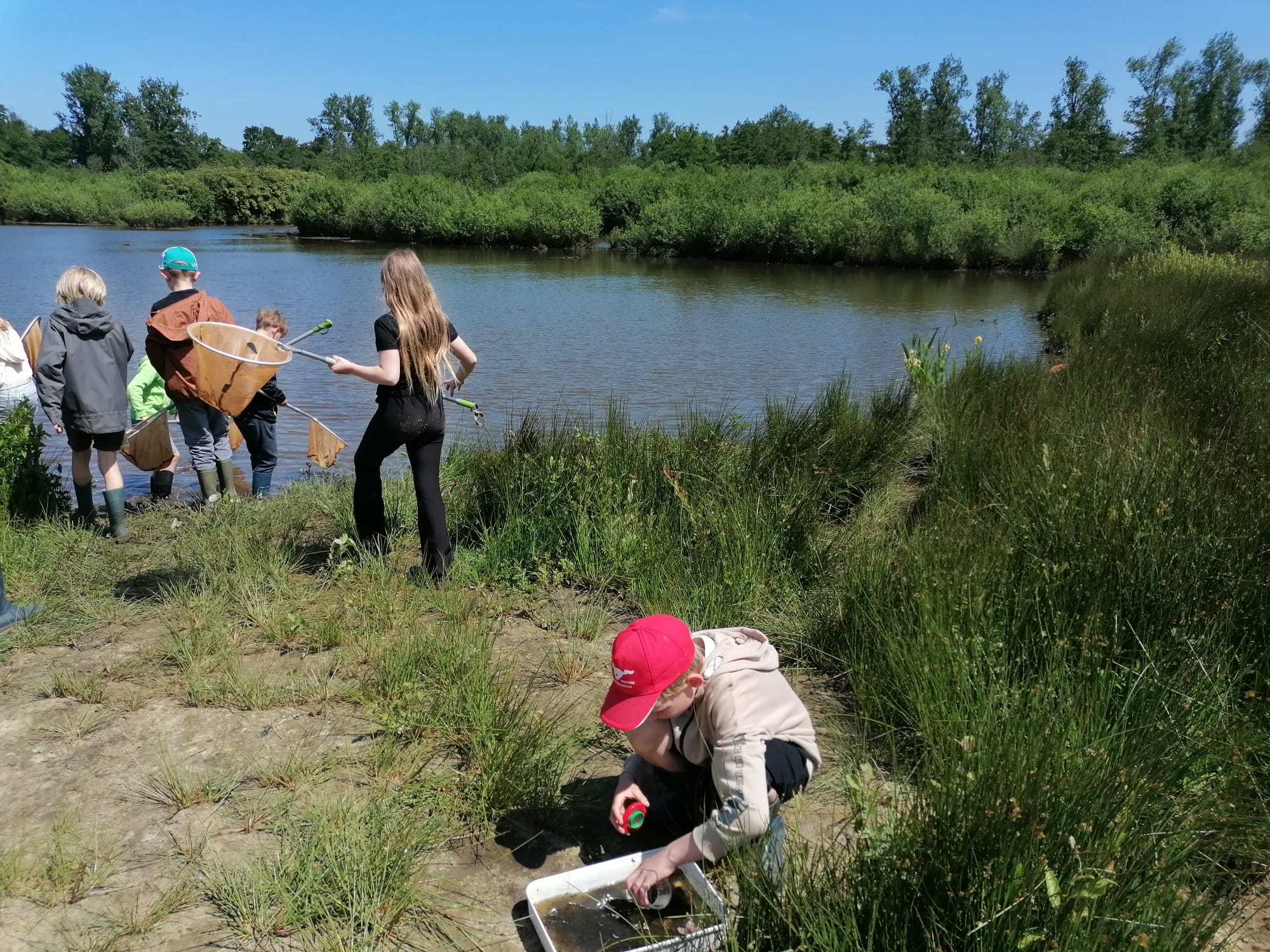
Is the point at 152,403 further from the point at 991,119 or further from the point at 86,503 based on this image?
the point at 991,119

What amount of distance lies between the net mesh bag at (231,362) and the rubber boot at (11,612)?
1.48m

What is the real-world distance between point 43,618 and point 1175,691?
4.88 m

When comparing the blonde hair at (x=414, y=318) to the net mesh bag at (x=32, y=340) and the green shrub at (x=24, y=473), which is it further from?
the net mesh bag at (x=32, y=340)

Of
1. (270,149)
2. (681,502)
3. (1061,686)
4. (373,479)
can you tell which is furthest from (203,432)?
(270,149)

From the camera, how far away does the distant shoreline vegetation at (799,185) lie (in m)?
39.4

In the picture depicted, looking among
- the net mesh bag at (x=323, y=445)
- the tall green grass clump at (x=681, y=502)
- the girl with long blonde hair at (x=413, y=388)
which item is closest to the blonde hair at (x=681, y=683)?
the tall green grass clump at (x=681, y=502)

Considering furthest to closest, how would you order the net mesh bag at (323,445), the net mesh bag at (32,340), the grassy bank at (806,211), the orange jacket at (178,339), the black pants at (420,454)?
1. the grassy bank at (806,211)
2. the net mesh bag at (323,445)
3. the net mesh bag at (32,340)
4. the orange jacket at (178,339)
5. the black pants at (420,454)

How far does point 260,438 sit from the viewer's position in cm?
722

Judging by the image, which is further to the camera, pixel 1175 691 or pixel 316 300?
pixel 316 300

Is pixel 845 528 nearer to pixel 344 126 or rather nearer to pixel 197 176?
pixel 197 176

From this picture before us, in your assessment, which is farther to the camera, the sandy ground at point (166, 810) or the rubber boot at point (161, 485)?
the rubber boot at point (161, 485)

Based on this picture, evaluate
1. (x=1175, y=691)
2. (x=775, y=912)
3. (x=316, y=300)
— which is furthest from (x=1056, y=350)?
(x=316, y=300)

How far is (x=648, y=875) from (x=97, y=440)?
538 cm

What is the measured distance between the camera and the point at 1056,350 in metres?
16.2
